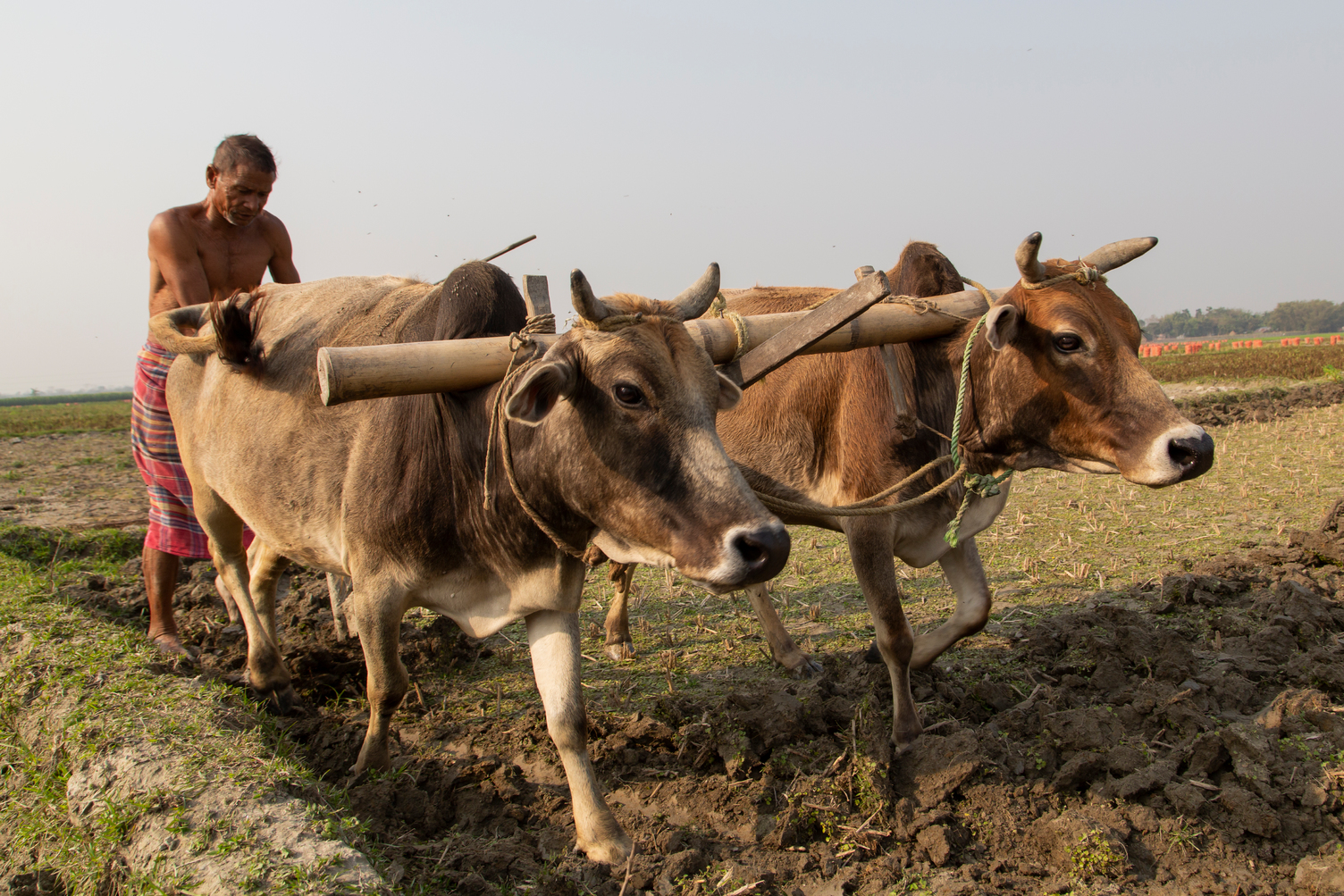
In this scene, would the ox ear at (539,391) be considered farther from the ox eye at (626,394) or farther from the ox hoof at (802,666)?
the ox hoof at (802,666)

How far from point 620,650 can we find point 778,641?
95 cm

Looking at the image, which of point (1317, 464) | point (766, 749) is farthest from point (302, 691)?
point (1317, 464)

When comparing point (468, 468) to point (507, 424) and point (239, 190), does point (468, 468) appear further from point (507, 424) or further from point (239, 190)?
point (239, 190)

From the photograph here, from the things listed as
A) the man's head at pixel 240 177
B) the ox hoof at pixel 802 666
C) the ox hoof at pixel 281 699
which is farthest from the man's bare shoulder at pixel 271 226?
the ox hoof at pixel 802 666

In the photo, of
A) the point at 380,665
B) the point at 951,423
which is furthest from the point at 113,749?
the point at 951,423

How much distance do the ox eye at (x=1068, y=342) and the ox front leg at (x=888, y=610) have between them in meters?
1.03

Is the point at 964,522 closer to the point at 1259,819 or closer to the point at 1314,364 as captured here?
the point at 1259,819

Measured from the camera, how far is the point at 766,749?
11.8 feet

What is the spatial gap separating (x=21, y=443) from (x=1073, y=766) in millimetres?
24945

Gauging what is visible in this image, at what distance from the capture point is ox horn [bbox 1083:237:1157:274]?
12.4 ft

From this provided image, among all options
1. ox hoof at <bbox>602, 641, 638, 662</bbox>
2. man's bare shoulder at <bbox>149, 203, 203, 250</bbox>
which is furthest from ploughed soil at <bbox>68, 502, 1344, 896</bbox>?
man's bare shoulder at <bbox>149, 203, 203, 250</bbox>

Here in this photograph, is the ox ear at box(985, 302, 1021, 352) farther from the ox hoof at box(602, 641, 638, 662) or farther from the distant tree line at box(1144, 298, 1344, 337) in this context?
the distant tree line at box(1144, 298, 1344, 337)

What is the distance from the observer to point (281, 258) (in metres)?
5.05

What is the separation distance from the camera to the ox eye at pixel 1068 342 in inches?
139
